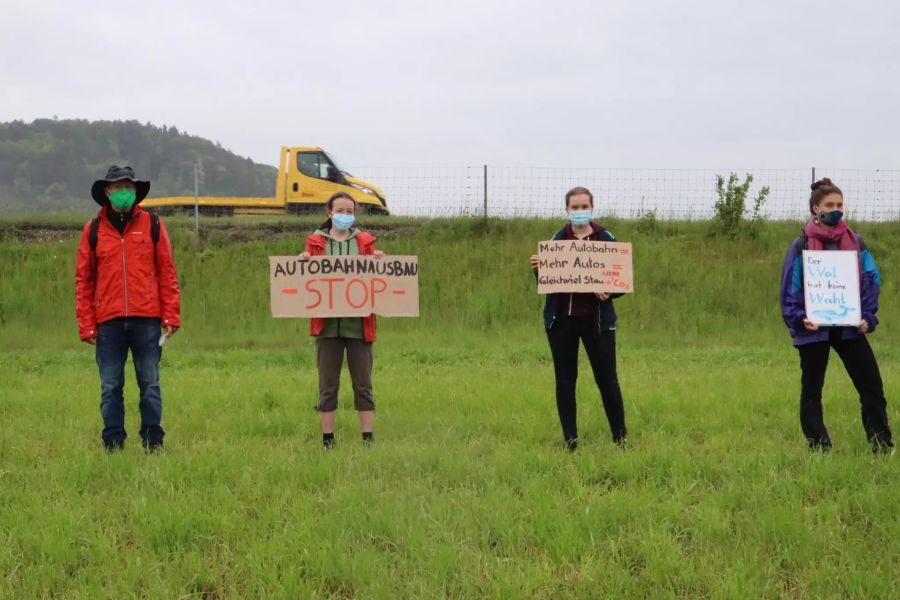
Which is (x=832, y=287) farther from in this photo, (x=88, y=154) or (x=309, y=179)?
(x=88, y=154)

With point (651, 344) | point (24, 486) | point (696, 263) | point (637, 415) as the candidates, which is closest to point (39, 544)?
point (24, 486)

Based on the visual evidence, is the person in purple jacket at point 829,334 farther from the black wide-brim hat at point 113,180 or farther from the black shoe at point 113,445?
the black shoe at point 113,445

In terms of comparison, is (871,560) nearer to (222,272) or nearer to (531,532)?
(531,532)

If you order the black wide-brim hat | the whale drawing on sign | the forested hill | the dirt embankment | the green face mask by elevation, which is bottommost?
the whale drawing on sign

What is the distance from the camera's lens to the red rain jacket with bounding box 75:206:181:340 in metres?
5.52

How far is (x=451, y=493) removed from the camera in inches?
182

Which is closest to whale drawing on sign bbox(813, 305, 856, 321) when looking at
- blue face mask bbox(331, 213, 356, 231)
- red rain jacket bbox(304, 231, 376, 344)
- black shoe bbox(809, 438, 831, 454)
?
black shoe bbox(809, 438, 831, 454)

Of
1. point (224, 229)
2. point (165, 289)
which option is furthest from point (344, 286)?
point (224, 229)

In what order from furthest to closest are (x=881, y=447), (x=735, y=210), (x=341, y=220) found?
(x=735, y=210) < (x=341, y=220) < (x=881, y=447)

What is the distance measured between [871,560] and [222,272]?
1426 centimetres

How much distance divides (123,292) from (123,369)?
22.4 inches

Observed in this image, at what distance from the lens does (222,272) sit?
16.1 m

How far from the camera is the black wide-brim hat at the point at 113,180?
548 centimetres

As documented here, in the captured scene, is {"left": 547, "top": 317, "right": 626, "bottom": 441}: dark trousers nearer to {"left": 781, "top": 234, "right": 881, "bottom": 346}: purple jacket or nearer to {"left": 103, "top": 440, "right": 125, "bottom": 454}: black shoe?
{"left": 781, "top": 234, "right": 881, "bottom": 346}: purple jacket
